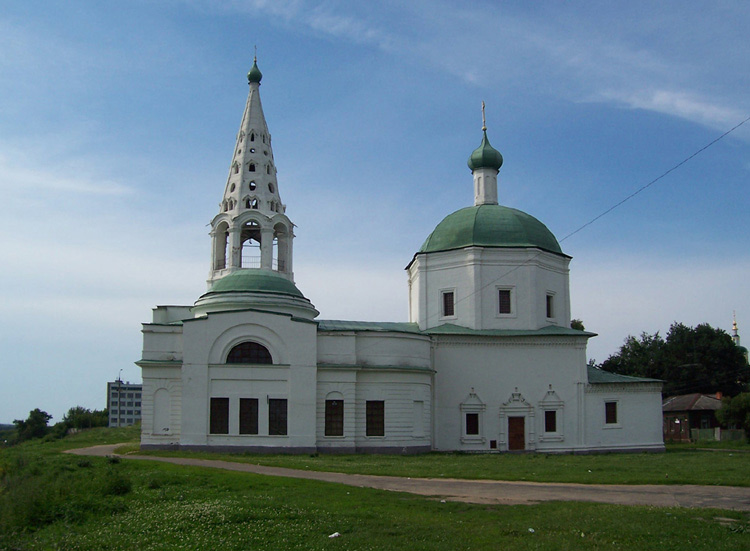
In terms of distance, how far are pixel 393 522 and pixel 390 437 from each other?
66.8ft

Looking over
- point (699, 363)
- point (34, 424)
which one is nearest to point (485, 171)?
point (699, 363)

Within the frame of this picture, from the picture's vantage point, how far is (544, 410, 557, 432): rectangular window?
3694cm

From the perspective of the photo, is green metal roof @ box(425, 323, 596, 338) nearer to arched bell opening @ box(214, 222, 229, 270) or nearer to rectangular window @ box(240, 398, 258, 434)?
rectangular window @ box(240, 398, 258, 434)

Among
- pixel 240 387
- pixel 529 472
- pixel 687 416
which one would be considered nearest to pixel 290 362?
pixel 240 387

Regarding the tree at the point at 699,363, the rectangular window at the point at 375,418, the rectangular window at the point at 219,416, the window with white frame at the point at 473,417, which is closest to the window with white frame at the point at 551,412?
the window with white frame at the point at 473,417

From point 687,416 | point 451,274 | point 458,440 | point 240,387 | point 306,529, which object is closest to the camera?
point 306,529

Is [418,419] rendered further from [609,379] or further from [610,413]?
[609,379]

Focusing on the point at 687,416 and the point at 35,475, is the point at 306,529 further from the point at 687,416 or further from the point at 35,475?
the point at 687,416

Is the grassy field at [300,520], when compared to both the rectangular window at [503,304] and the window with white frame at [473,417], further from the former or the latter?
the rectangular window at [503,304]

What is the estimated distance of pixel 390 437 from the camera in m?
33.1

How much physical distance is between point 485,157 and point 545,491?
27729mm

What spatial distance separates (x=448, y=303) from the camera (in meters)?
39.1

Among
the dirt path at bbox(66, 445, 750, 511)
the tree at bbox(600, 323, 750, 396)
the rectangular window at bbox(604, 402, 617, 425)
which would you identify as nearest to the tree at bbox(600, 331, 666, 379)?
the tree at bbox(600, 323, 750, 396)

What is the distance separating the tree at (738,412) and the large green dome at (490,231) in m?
13.2
